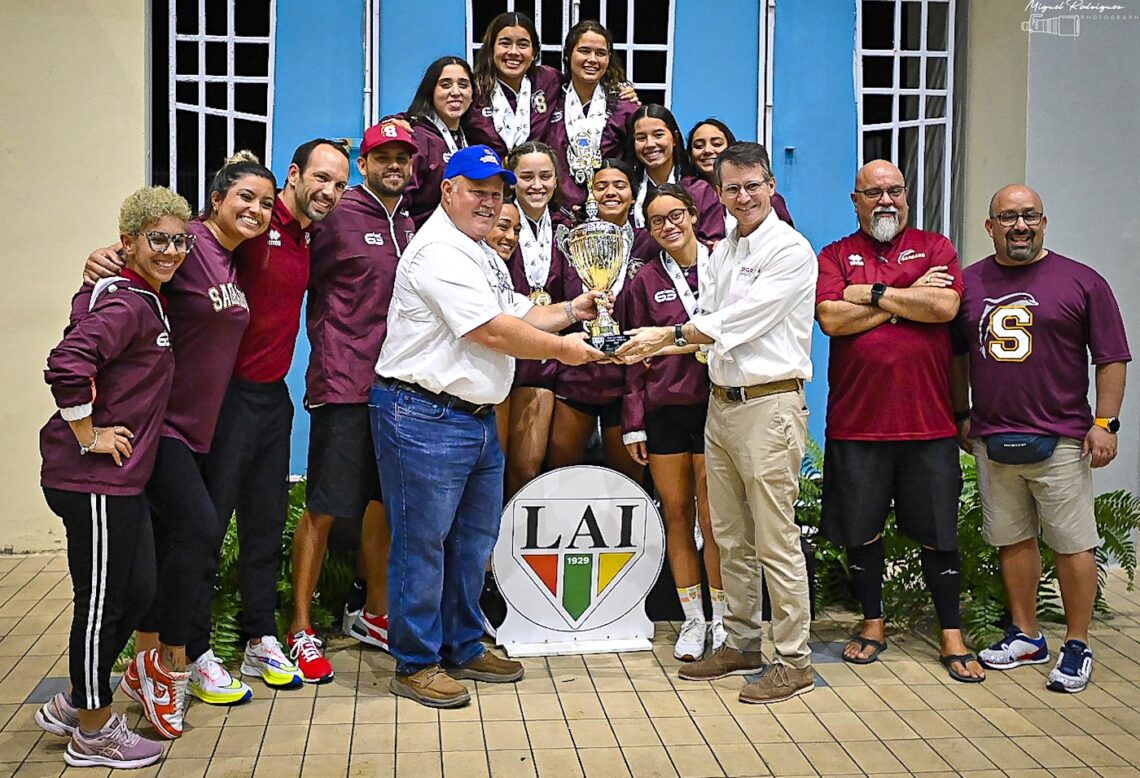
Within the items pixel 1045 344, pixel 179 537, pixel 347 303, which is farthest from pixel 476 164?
pixel 1045 344

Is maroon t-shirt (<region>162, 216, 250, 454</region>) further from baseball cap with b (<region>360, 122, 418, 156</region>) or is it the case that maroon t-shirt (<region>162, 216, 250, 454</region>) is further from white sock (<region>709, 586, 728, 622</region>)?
white sock (<region>709, 586, 728, 622</region>)

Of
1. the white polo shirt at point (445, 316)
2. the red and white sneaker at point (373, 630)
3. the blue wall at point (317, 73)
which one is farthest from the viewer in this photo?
the blue wall at point (317, 73)

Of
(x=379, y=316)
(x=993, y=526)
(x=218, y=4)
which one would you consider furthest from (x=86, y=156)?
(x=993, y=526)

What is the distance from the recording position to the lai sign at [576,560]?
4.93 metres

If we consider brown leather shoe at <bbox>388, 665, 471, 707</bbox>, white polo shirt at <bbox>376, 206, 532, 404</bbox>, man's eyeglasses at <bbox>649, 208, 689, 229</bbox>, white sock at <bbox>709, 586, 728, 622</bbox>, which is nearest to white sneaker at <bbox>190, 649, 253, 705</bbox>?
brown leather shoe at <bbox>388, 665, 471, 707</bbox>

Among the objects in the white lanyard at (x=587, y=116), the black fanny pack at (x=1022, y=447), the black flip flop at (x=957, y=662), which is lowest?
the black flip flop at (x=957, y=662)

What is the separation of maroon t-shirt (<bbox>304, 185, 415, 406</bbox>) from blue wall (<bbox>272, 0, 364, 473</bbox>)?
2.35 metres

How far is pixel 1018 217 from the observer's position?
466 cm

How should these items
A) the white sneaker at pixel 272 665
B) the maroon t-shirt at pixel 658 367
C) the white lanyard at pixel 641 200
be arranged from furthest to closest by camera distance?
the white lanyard at pixel 641 200 → the maroon t-shirt at pixel 658 367 → the white sneaker at pixel 272 665

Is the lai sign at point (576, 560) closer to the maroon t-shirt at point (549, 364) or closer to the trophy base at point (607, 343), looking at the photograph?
the maroon t-shirt at point (549, 364)

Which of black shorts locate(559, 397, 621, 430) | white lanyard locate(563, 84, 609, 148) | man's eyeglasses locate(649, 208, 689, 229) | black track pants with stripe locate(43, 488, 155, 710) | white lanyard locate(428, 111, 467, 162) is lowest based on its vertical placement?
black track pants with stripe locate(43, 488, 155, 710)

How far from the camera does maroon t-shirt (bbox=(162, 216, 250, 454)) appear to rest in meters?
3.97

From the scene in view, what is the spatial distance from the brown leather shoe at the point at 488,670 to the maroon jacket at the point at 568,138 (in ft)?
6.52

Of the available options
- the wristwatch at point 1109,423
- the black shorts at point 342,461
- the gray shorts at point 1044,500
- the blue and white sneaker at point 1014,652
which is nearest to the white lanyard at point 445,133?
the black shorts at point 342,461
